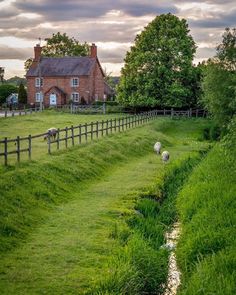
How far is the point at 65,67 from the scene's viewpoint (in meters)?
92.6

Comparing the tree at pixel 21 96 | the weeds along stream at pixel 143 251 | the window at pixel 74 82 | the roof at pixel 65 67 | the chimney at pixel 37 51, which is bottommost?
the weeds along stream at pixel 143 251

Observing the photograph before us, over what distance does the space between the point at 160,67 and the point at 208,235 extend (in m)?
58.2

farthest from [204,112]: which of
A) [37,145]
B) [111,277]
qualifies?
[111,277]

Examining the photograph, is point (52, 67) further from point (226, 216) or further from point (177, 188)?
point (226, 216)

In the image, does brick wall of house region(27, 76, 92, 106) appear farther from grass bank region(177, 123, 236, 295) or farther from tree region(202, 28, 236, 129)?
grass bank region(177, 123, 236, 295)

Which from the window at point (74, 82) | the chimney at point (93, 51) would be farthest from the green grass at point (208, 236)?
the chimney at point (93, 51)

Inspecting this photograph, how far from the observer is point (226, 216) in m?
16.6

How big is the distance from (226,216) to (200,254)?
3.01 m

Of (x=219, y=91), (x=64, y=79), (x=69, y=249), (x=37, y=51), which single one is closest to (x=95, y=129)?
(x=219, y=91)

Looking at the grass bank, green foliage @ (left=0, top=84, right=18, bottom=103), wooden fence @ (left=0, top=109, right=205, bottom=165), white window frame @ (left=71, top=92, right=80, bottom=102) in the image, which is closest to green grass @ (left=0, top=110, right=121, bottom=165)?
wooden fence @ (left=0, top=109, right=205, bottom=165)

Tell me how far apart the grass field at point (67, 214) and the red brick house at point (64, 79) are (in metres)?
59.0

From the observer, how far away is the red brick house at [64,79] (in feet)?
297

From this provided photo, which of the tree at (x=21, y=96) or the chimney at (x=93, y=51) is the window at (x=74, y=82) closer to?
the chimney at (x=93, y=51)

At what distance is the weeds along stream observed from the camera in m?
12.4
